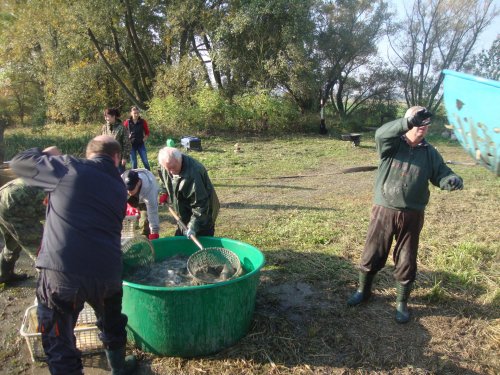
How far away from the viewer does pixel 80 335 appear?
3.26 metres

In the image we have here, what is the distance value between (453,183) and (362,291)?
1.40 metres

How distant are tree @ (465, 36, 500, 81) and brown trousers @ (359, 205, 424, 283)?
85.5ft

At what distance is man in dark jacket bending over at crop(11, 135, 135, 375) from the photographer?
2391 mm

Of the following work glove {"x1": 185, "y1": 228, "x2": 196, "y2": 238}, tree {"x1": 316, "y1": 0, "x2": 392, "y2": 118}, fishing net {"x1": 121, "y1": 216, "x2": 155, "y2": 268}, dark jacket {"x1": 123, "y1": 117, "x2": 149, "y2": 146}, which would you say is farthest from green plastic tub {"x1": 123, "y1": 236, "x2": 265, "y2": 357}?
tree {"x1": 316, "y1": 0, "x2": 392, "y2": 118}

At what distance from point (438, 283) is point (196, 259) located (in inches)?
98.9

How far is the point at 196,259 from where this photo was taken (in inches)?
137

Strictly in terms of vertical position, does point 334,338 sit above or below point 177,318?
below

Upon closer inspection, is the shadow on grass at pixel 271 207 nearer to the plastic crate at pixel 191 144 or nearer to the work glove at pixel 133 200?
the work glove at pixel 133 200

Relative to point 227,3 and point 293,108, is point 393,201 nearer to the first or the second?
point 293,108

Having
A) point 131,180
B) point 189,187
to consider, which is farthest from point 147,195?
point 189,187

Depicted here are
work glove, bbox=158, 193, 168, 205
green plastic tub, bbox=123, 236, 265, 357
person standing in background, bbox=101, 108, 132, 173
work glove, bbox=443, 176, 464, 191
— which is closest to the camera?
green plastic tub, bbox=123, 236, 265, 357

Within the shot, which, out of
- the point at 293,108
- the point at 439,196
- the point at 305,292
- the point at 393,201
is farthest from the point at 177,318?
the point at 293,108

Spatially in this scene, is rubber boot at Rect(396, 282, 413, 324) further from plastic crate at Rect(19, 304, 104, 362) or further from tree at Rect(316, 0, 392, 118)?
tree at Rect(316, 0, 392, 118)

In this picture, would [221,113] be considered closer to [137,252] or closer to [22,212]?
[22,212]
